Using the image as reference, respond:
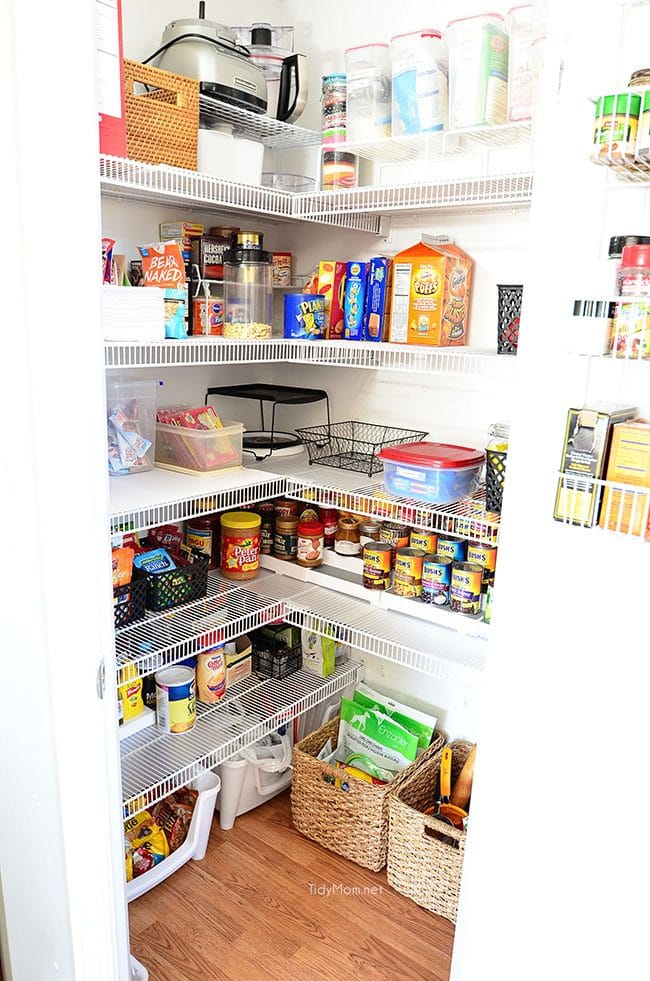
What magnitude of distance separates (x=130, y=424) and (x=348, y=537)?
708 mm

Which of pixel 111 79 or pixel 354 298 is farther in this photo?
pixel 354 298

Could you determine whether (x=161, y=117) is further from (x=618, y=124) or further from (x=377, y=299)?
(x=618, y=124)

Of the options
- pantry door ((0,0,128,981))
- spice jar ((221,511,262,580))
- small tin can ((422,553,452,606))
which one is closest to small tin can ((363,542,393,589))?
small tin can ((422,553,452,606))

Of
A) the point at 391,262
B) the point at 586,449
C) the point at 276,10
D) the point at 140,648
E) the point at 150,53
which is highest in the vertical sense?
the point at 276,10

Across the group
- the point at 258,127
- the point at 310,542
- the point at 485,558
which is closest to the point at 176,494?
the point at 310,542

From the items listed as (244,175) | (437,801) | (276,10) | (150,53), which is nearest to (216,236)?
(244,175)

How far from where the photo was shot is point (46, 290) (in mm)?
1062

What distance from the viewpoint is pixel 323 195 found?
6.32ft

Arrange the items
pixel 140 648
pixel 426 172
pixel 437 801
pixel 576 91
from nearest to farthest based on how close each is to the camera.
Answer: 1. pixel 576 91
2. pixel 140 648
3. pixel 426 172
4. pixel 437 801

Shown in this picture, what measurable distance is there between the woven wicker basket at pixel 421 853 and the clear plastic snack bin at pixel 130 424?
1.13 meters

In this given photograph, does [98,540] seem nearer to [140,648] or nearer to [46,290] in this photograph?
[46,290]

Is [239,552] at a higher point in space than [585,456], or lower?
lower

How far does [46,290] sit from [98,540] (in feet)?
1.27

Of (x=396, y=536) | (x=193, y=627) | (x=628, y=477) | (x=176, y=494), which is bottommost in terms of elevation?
(x=193, y=627)
